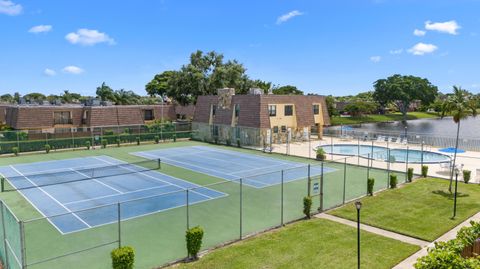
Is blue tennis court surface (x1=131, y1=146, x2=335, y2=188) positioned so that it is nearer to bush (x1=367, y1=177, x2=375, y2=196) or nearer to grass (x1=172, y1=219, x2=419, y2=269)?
bush (x1=367, y1=177, x2=375, y2=196)

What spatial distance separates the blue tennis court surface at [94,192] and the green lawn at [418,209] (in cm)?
810

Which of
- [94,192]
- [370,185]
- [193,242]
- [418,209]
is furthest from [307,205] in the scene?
[94,192]

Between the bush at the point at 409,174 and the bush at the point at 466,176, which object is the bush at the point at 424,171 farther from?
the bush at the point at 466,176

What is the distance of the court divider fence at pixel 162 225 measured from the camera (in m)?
11.7

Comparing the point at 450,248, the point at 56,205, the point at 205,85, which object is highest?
the point at 205,85

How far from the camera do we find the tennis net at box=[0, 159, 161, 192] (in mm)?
22547

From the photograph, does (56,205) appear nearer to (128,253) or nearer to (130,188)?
(130,188)

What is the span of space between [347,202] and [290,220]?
426 centimetres

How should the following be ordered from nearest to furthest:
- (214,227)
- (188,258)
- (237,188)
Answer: (188,258) < (214,227) < (237,188)

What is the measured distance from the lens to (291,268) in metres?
11.3

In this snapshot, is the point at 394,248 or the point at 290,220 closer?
the point at 394,248

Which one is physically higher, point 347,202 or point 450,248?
point 450,248

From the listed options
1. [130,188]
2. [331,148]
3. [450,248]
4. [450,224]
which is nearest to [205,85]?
[331,148]

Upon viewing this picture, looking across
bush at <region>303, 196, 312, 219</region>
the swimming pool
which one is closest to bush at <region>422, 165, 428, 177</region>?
the swimming pool
